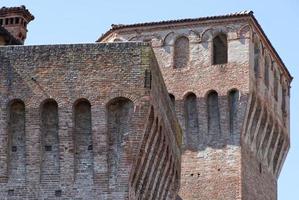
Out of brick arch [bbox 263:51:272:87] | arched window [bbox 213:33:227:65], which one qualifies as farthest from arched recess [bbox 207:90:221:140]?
brick arch [bbox 263:51:272:87]

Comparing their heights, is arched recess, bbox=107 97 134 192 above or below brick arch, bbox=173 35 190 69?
below

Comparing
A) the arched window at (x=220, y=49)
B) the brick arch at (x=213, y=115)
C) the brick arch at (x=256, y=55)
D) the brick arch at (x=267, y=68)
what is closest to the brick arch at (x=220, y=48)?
the arched window at (x=220, y=49)

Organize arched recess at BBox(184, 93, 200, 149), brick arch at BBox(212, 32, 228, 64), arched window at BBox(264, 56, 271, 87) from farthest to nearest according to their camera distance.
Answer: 1. arched window at BBox(264, 56, 271, 87)
2. brick arch at BBox(212, 32, 228, 64)
3. arched recess at BBox(184, 93, 200, 149)

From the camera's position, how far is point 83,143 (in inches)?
906

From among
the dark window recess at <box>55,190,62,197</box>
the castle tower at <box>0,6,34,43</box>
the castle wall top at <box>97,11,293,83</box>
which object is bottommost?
the dark window recess at <box>55,190,62,197</box>

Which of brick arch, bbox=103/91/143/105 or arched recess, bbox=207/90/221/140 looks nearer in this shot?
brick arch, bbox=103/91/143/105

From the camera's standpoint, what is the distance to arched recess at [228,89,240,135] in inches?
1491

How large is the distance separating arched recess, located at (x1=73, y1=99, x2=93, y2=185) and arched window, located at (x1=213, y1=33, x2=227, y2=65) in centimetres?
1637

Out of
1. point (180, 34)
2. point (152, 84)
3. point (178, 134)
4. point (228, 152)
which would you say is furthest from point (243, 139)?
point (152, 84)

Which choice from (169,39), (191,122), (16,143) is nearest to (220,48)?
(169,39)

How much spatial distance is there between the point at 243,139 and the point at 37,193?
52.9ft

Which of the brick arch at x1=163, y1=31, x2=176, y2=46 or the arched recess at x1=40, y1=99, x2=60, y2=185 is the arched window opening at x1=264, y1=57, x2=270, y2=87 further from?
the arched recess at x1=40, y1=99, x2=60, y2=185

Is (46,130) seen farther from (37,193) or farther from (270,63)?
(270,63)

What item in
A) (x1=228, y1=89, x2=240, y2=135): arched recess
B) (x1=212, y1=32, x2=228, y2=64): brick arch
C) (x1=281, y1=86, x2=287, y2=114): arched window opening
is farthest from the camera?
(x1=281, y1=86, x2=287, y2=114): arched window opening
